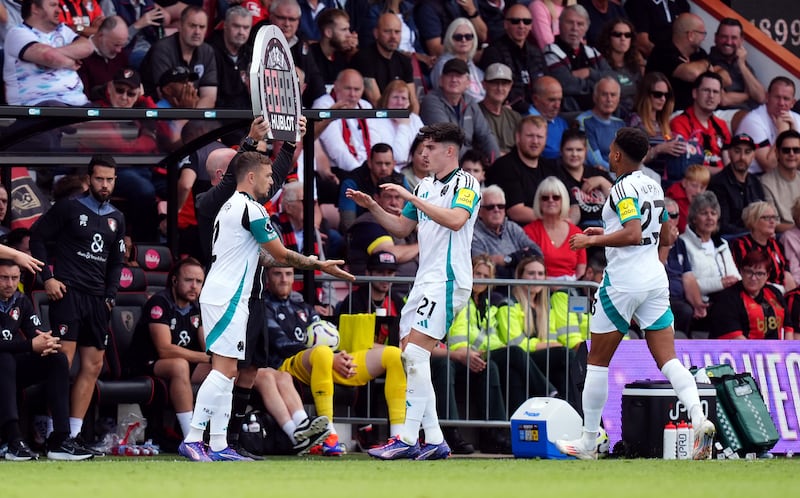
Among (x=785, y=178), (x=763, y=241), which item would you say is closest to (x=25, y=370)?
(x=763, y=241)

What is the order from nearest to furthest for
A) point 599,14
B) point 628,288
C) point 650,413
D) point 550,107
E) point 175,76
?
1. point 628,288
2. point 650,413
3. point 175,76
4. point 550,107
5. point 599,14

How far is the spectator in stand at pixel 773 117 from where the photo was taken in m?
18.3

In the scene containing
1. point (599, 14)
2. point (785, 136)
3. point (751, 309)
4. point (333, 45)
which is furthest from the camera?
point (599, 14)

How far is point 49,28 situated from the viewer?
13.9m

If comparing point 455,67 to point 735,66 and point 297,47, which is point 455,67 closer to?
point 297,47

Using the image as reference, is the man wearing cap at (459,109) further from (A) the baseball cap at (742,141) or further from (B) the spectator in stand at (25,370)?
(B) the spectator in stand at (25,370)

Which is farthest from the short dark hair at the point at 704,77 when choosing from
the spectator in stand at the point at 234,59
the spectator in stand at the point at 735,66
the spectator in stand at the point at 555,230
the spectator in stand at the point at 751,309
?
the spectator in stand at the point at 234,59

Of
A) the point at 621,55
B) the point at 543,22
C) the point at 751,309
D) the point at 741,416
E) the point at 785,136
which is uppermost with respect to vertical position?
the point at 543,22

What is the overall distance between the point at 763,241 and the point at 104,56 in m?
7.21

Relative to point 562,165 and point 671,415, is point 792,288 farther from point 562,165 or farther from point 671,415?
point 671,415

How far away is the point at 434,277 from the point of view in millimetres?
10211

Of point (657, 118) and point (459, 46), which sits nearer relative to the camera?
point (459, 46)

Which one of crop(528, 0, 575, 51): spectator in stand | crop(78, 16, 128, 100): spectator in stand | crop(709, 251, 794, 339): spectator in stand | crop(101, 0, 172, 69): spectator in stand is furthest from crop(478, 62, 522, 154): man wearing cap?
crop(78, 16, 128, 100): spectator in stand

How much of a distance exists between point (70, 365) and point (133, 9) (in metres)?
5.31
